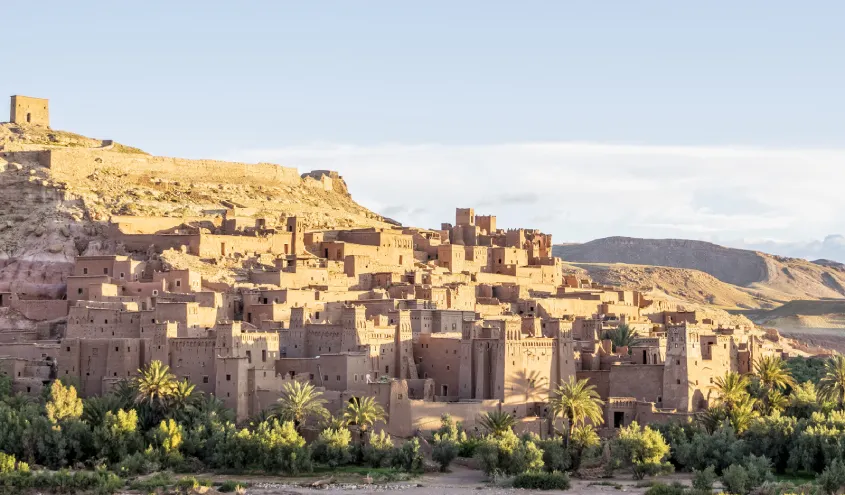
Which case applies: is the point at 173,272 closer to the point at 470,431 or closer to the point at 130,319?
the point at 130,319

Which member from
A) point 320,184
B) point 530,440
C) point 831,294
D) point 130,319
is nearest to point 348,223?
point 320,184

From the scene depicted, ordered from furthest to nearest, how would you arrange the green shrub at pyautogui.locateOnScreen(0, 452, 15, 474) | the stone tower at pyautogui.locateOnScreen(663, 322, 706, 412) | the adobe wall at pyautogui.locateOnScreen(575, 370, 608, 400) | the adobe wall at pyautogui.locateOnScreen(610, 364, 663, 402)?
the adobe wall at pyautogui.locateOnScreen(575, 370, 608, 400) → the adobe wall at pyautogui.locateOnScreen(610, 364, 663, 402) → the stone tower at pyautogui.locateOnScreen(663, 322, 706, 412) → the green shrub at pyautogui.locateOnScreen(0, 452, 15, 474)

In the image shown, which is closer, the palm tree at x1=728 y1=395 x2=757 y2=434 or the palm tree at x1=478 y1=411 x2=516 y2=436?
the palm tree at x1=478 y1=411 x2=516 y2=436

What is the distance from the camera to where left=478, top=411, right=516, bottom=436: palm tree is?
161 ft

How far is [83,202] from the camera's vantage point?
65500 mm

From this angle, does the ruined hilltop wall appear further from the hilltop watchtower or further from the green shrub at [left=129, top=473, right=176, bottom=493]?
the green shrub at [left=129, top=473, right=176, bottom=493]

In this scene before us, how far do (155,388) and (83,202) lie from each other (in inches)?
704

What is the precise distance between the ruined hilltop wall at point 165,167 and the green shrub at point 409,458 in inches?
1028

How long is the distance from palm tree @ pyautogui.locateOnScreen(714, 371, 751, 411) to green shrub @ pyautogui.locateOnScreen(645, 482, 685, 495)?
6172mm

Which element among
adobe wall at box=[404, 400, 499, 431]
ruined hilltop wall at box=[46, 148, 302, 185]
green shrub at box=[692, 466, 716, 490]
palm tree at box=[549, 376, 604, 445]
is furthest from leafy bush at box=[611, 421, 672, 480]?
ruined hilltop wall at box=[46, 148, 302, 185]

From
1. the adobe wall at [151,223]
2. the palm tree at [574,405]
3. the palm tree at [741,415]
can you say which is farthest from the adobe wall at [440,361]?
the adobe wall at [151,223]

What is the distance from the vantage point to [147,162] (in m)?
74.8

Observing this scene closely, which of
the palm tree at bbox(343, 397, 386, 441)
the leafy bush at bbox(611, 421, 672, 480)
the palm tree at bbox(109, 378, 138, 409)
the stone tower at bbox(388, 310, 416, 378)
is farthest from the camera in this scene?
the stone tower at bbox(388, 310, 416, 378)

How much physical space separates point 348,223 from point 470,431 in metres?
27.5
